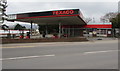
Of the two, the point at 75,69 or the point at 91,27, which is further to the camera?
the point at 91,27

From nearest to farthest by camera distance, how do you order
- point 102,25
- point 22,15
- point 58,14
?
point 58,14 < point 22,15 < point 102,25

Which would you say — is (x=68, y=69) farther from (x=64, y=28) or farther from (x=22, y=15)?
(x=64, y=28)

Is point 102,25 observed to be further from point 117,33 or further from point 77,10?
point 77,10

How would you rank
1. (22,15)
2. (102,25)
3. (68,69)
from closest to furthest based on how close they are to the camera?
(68,69)
(22,15)
(102,25)

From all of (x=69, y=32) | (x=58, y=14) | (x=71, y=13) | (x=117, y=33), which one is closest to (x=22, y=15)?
(x=58, y=14)

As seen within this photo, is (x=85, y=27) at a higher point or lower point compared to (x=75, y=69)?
higher

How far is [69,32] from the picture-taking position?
41.2 metres

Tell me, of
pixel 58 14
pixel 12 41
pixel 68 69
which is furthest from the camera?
pixel 58 14

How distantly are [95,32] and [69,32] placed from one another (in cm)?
702

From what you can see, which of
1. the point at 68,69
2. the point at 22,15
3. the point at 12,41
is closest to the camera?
the point at 68,69

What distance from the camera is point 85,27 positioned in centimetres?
4472

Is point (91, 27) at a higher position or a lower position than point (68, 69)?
higher

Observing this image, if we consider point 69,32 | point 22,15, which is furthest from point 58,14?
point 69,32

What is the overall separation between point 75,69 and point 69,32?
35414 mm
